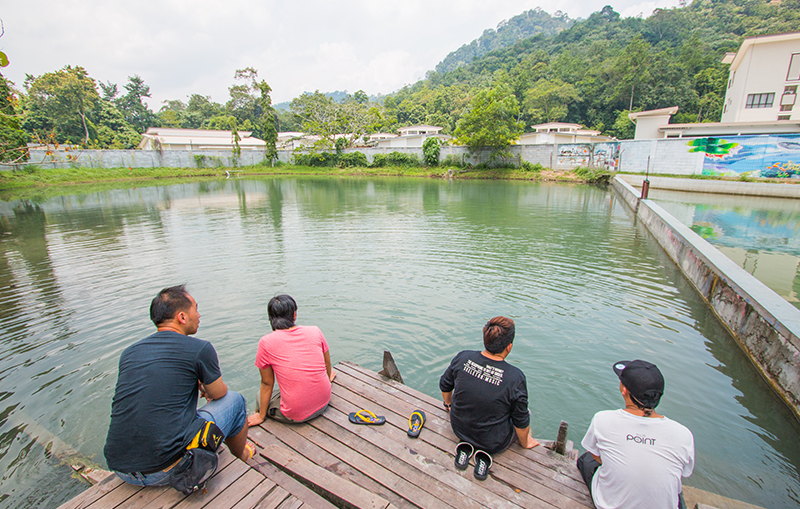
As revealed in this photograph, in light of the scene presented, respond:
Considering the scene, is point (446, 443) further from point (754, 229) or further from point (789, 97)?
point (789, 97)

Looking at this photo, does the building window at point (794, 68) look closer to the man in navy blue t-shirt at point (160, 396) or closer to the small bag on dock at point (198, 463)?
the man in navy blue t-shirt at point (160, 396)

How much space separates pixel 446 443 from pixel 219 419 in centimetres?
171

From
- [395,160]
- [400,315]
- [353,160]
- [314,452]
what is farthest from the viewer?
[353,160]

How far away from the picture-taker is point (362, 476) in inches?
104

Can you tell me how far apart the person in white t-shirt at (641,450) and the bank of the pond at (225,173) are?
101ft

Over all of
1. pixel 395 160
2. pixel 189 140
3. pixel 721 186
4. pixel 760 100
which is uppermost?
pixel 760 100

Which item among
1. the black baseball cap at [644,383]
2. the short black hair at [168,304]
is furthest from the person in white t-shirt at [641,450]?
the short black hair at [168,304]

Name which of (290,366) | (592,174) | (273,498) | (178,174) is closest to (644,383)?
(273,498)

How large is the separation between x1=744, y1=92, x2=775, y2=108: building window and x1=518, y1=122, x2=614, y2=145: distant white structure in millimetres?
11687

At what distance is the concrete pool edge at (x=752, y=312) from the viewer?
424 centimetres

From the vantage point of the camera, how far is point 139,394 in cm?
214

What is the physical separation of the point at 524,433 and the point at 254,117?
3155 inches

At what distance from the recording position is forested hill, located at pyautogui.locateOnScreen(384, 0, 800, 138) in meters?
49.3

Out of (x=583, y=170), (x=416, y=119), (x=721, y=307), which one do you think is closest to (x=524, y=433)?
(x=721, y=307)
